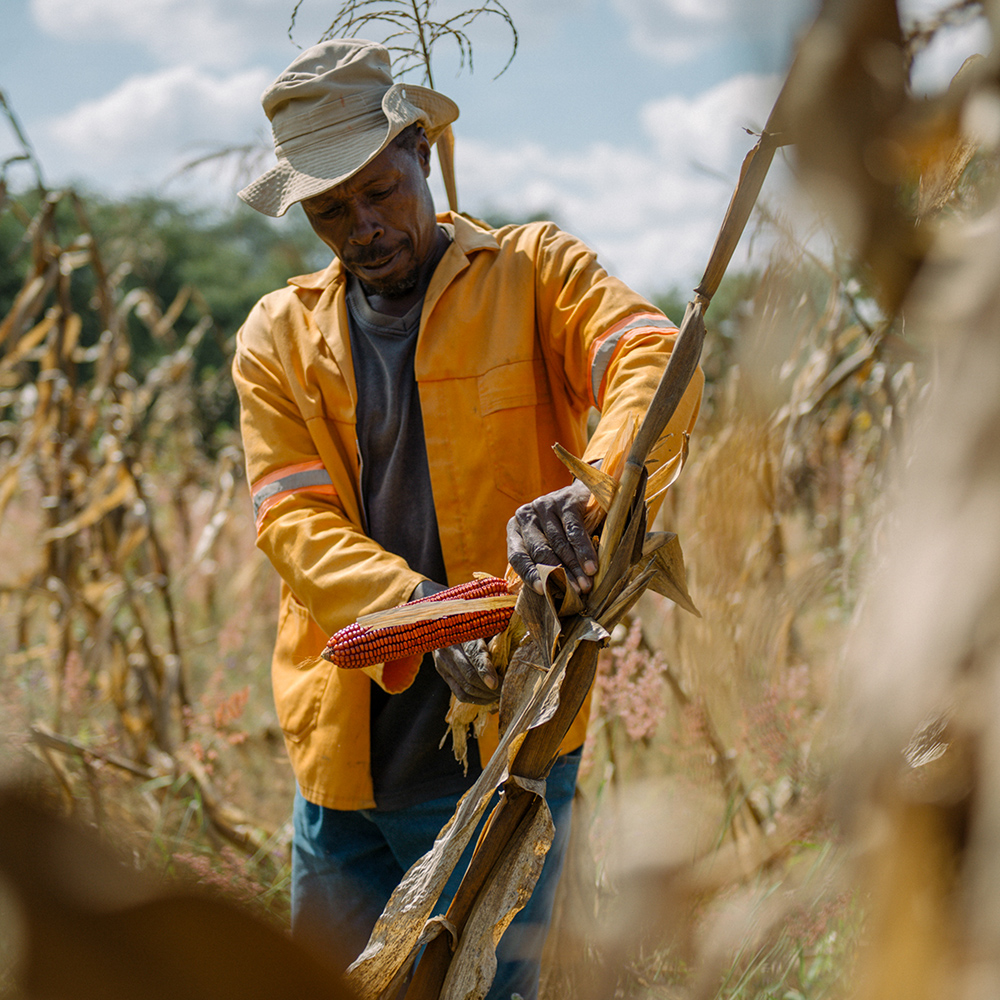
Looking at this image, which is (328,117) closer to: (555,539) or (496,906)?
(555,539)

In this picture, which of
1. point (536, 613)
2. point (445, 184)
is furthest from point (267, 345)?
point (536, 613)

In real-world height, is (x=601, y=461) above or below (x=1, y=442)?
below

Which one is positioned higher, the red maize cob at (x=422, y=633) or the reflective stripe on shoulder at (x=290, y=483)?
the reflective stripe on shoulder at (x=290, y=483)

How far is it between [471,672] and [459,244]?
2.61 ft

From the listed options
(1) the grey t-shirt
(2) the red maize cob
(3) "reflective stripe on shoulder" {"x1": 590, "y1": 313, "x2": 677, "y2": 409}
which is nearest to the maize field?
(2) the red maize cob

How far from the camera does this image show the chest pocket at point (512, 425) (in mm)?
1480

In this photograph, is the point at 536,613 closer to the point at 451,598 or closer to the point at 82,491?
the point at 451,598

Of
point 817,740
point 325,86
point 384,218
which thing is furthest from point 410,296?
point 817,740

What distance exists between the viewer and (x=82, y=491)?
3057 millimetres

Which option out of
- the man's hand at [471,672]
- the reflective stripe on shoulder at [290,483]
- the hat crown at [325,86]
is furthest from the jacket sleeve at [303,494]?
the hat crown at [325,86]

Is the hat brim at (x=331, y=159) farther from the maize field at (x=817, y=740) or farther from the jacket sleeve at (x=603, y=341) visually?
the maize field at (x=817, y=740)

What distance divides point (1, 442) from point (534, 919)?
433 centimetres

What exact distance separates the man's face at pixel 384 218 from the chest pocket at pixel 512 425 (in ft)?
0.84

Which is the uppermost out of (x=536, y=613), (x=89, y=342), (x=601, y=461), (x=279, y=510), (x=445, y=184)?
(x=89, y=342)
